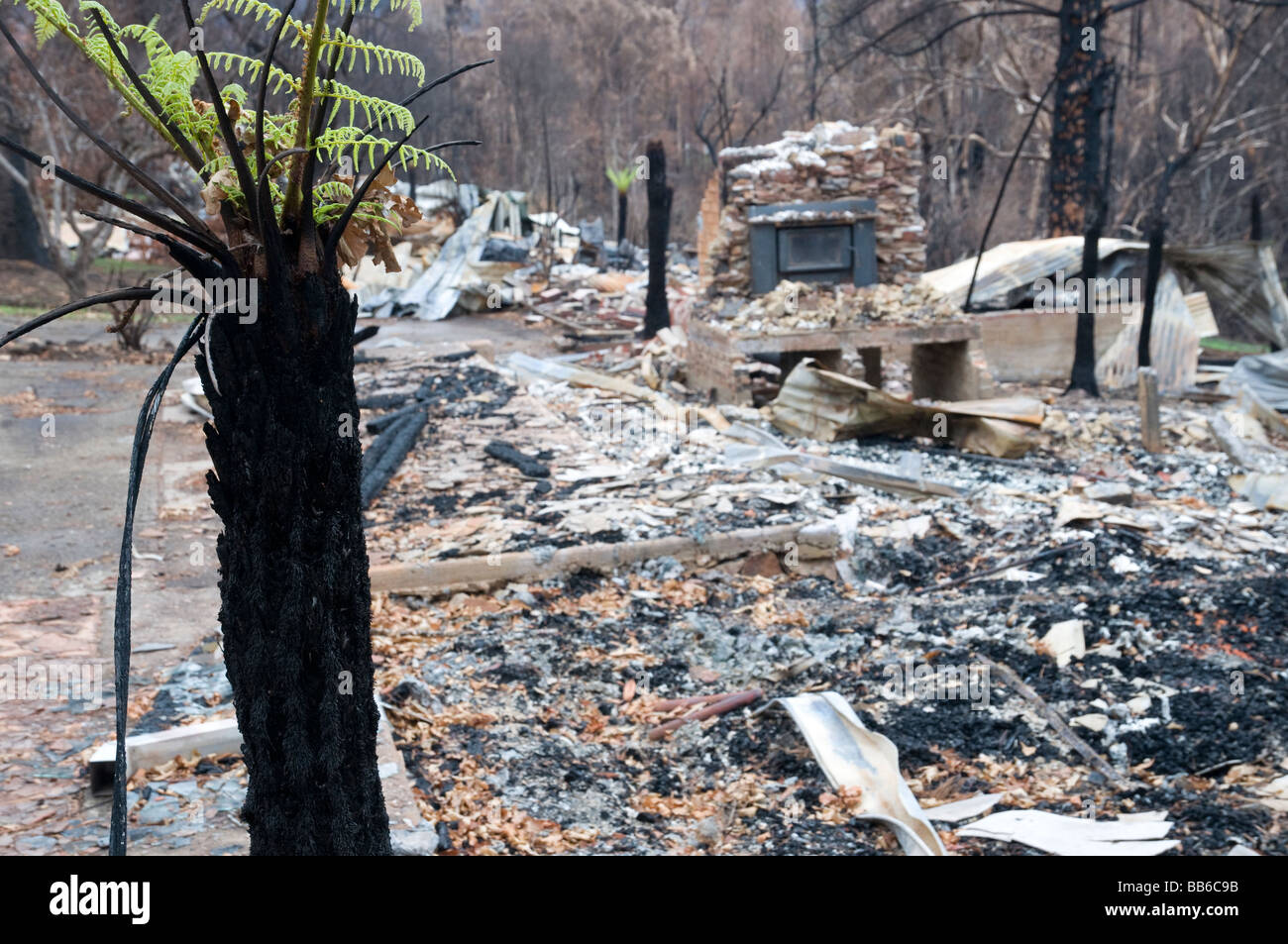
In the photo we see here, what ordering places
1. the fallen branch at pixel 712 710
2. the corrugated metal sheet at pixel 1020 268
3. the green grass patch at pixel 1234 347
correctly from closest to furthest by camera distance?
the fallen branch at pixel 712 710
the corrugated metal sheet at pixel 1020 268
the green grass patch at pixel 1234 347

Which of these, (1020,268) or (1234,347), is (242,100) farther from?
(1234,347)

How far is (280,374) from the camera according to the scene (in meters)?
2.33

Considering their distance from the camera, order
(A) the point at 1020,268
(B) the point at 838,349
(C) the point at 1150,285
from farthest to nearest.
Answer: (A) the point at 1020,268, (C) the point at 1150,285, (B) the point at 838,349

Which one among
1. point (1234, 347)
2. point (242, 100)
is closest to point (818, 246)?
point (242, 100)

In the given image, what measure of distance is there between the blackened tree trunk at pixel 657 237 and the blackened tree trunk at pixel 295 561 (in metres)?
14.6

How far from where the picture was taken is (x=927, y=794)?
4.81 m

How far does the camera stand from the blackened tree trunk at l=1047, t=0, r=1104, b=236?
17453 millimetres

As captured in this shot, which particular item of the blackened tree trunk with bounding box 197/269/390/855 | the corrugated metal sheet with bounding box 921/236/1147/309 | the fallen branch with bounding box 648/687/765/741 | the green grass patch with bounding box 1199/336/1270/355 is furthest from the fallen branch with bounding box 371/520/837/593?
the green grass patch with bounding box 1199/336/1270/355

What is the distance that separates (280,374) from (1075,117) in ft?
59.9

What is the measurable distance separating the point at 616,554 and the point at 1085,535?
3427 millimetres

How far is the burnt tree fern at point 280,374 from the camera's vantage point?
2.22 metres

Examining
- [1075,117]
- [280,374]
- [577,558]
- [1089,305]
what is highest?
[1075,117]

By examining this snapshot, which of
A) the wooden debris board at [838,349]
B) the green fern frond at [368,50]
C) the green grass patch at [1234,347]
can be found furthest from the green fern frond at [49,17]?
the green grass patch at [1234,347]

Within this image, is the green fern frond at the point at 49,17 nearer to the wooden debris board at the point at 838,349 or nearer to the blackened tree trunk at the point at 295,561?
the blackened tree trunk at the point at 295,561
